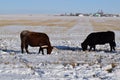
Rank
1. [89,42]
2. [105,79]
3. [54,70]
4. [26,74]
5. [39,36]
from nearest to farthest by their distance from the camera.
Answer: [105,79]
[26,74]
[54,70]
[39,36]
[89,42]

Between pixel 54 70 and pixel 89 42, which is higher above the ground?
pixel 54 70

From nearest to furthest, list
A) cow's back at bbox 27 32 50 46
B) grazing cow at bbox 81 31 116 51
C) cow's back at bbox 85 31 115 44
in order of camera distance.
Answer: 1. cow's back at bbox 27 32 50 46
2. grazing cow at bbox 81 31 116 51
3. cow's back at bbox 85 31 115 44

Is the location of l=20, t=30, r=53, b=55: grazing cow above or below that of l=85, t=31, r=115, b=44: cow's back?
above

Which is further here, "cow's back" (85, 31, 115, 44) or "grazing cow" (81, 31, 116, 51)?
"cow's back" (85, 31, 115, 44)

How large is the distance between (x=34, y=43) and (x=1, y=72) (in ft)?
31.5

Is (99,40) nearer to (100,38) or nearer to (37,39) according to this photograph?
(100,38)

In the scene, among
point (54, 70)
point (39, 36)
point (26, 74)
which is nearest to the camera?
point (26, 74)

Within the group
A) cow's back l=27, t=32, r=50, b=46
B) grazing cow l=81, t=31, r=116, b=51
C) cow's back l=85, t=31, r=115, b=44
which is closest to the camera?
cow's back l=27, t=32, r=50, b=46

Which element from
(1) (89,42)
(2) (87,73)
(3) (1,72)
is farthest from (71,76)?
(1) (89,42)

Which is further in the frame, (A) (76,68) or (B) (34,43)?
(B) (34,43)

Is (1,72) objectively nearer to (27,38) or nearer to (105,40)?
(27,38)

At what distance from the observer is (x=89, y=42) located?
23.7m

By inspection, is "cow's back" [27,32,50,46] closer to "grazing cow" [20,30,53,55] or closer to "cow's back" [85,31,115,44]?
"grazing cow" [20,30,53,55]

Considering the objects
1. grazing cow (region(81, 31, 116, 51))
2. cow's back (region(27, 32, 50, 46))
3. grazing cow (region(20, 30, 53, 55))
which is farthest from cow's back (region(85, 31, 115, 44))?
cow's back (region(27, 32, 50, 46))
